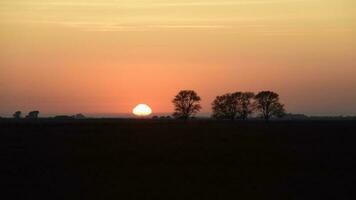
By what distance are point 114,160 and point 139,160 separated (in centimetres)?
133

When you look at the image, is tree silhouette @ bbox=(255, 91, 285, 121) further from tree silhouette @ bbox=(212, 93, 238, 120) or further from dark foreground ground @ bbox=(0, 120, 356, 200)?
dark foreground ground @ bbox=(0, 120, 356, 200)

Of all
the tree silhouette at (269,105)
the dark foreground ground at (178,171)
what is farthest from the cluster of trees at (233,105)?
the dark foreground ground at (178,171)

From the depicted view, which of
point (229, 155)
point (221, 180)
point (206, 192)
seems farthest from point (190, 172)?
point (229, 155)

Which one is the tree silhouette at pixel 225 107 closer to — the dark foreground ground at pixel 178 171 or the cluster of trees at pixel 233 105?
the cluster of trees at pixel 233 105

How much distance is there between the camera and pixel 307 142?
45.1 meters

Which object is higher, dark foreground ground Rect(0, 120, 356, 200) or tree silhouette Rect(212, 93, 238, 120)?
tree silhouette Rect(212, 93, 238, 120)

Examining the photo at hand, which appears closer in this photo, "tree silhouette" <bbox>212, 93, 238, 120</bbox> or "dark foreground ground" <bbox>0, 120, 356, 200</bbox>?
"dark foreground ground" <bbox>0, 120, 356, 200</bbox>

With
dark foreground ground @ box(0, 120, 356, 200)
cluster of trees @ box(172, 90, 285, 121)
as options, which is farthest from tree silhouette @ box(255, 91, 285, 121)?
dark foreground ground @ box(0, 120, 356, 200)

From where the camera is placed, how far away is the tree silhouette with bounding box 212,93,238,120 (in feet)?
538

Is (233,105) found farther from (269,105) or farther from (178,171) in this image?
(178,171)

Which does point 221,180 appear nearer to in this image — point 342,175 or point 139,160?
point 342,175

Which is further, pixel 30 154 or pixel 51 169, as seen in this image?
pixel 30 154

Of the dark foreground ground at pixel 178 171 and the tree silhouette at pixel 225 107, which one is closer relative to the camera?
the dark foreground ground at pixel 178 171

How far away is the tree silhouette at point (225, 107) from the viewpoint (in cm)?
16412
